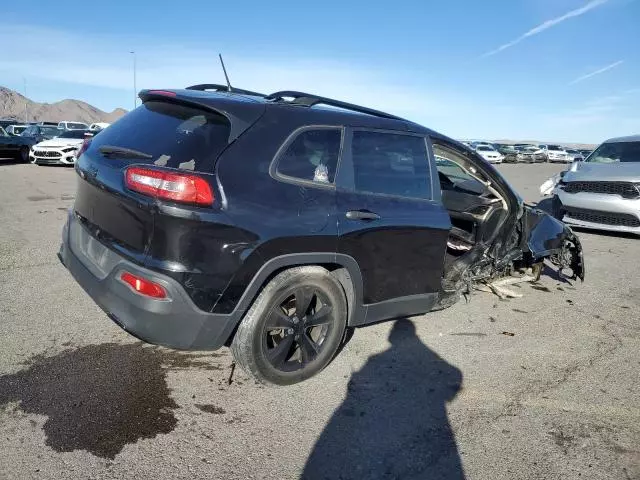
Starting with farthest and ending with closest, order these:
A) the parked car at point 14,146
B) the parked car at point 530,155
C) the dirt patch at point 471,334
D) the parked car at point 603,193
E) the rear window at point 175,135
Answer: the parked car at point 530,155, the parked car at point 14,146, the parked car at point 603,193, the dirt patch at point 471,334, the rear window at point 175,135

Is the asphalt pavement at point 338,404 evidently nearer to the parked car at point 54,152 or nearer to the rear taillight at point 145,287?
the rear taillight at point 145,287

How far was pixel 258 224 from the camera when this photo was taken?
2834mm

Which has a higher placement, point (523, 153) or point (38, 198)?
point (523, 153)

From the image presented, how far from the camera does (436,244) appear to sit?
12.9 ft

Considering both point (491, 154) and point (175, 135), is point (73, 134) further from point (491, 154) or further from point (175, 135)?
point (491, 154)

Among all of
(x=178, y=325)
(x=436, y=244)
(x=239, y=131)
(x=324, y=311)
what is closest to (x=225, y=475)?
(x=178, y=325)

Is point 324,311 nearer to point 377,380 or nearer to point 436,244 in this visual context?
point 377,380

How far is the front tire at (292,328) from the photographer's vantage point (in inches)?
119

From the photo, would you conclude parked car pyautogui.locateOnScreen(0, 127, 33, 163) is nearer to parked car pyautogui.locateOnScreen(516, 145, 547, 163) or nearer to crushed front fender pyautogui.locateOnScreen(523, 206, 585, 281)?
crushed front fender pyautogui.locateOnScreen(523, 206, 585, 281)

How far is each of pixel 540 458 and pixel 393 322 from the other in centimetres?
190

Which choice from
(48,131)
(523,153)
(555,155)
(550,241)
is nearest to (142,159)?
(550,241)

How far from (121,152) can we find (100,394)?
150cm

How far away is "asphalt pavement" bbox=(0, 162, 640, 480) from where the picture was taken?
2.52 metres

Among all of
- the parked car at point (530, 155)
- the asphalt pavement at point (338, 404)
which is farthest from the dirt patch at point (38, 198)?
the parked car at point (530, 155)
